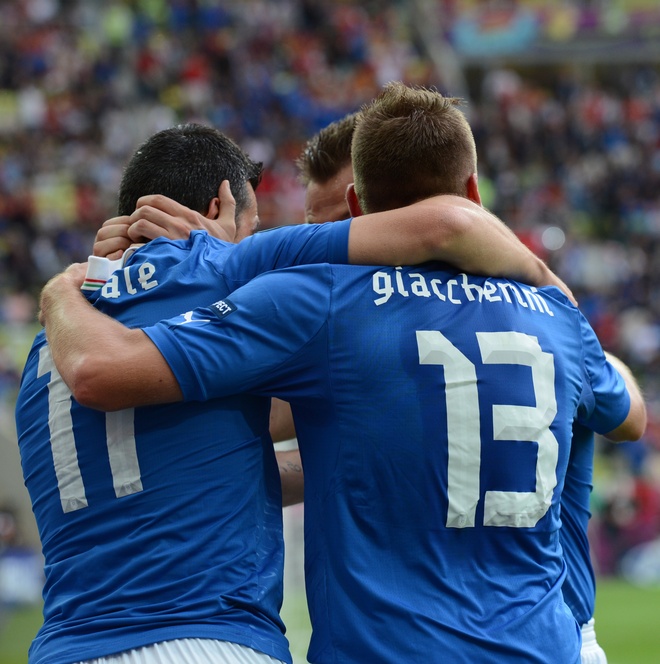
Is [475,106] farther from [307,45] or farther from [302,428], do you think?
[302,428]

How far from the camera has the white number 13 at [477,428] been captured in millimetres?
2367

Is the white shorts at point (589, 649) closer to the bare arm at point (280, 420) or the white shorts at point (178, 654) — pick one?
the bare arm at point (280, 420)

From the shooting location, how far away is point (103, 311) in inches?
101

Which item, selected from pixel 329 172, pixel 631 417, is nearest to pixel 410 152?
pixel 631 417

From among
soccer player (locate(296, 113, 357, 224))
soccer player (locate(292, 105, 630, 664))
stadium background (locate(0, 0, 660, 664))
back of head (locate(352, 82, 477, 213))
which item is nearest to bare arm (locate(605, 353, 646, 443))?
soccer player (locate(292, 105, 630, 664))

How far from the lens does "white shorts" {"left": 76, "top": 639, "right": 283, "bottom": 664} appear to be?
2.27m

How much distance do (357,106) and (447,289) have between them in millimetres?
18517

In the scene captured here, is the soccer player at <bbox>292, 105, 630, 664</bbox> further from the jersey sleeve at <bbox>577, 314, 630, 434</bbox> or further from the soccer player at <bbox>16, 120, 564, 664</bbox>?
the soccer player at <bbox>16, 120, 564, 664</bbox>

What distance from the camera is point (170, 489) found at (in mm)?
2406

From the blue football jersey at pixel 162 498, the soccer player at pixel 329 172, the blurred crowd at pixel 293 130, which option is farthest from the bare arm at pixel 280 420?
the blurred crowd at pixel 293 130

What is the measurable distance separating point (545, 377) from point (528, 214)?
1843 centimetres

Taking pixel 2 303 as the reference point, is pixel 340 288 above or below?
above

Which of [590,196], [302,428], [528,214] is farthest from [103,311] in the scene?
[590,196]

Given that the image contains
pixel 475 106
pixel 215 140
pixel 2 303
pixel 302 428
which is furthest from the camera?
pixel 475 106
